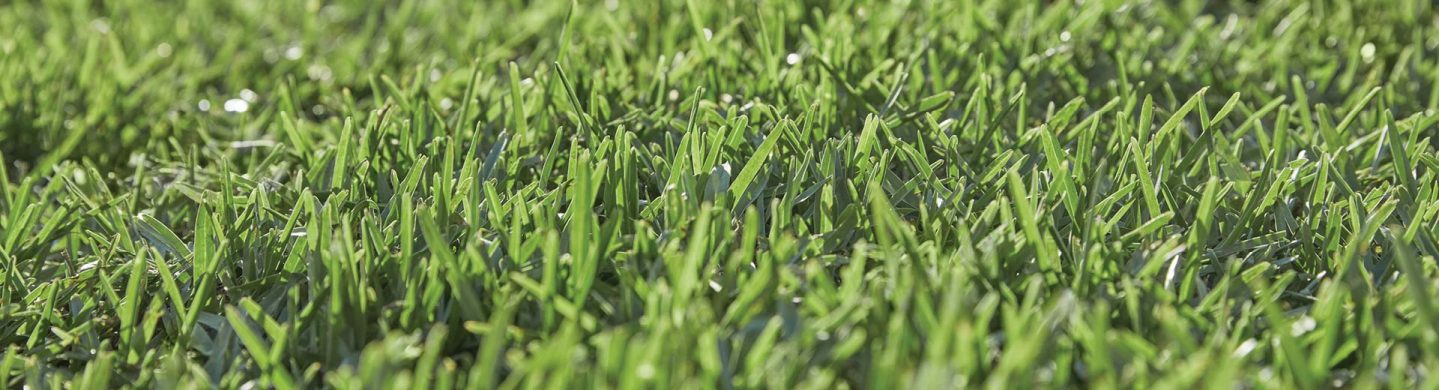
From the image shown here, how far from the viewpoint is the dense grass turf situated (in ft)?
4.21

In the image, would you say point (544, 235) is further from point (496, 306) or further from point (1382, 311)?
point (1382, 311)

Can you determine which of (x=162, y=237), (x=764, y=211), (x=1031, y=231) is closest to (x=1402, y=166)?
(x=1031, y=231)

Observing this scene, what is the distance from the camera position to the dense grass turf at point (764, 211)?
1283 millimetres

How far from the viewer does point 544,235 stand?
149cm

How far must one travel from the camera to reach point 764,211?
5.59 feet

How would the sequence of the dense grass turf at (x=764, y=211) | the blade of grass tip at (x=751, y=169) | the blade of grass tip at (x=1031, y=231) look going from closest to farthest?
1. the dense grass turf at (x=764, y=211)
2. the blade of grass tip at (x=1031, y=231)
3. the blade of grass tip at (x=751, y=169)

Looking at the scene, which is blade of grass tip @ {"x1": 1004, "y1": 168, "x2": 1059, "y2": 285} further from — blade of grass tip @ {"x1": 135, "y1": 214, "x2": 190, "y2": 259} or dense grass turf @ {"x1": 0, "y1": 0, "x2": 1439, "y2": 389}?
blade of grass tip @ {"x1": 135, "y1": 214, "x2": 190, "y2": 259}

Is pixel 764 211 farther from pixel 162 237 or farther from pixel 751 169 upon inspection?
pixel 162 237

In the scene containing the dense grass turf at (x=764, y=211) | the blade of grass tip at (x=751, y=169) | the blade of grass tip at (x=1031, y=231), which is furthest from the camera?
the blade of grass tip at (x=751, y=169)

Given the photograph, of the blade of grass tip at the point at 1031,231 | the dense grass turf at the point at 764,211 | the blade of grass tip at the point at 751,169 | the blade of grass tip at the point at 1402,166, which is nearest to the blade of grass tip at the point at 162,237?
the dense grass turf at the point at 764,211

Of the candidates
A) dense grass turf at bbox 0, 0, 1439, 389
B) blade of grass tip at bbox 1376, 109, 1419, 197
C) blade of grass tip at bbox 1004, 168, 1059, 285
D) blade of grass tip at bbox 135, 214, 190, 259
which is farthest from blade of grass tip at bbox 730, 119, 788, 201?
blade of grass tip at bbox 1376, 109, 1419, 197

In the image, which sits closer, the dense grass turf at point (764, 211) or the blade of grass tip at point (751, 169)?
the dense grass turf at point (764, 211)

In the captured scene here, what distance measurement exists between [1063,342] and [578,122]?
3.05 ft

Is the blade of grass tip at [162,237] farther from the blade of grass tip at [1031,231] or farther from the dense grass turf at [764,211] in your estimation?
the blade of grass tip at [1031,231]
